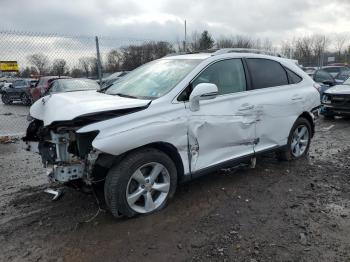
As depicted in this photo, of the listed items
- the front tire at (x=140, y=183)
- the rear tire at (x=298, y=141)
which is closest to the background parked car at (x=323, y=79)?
the rear tire at (x=298, y=141)

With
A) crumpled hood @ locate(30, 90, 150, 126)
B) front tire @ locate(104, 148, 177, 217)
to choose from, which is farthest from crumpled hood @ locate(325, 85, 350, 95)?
crumpled hood @ locate(30, 90, 150, 126)

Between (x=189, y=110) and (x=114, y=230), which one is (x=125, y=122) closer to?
(x=189, y=110)

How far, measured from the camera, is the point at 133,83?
15.4 ft

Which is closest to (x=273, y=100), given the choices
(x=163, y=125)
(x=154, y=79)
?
(x=154, y=79)

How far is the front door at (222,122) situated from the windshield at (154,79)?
0.85ft

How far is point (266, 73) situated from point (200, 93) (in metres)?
1.74

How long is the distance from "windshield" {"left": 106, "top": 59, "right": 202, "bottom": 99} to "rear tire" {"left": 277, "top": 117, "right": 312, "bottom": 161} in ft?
7.46

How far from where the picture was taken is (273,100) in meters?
Result: 5.07

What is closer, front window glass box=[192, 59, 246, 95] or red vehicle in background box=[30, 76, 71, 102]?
front window glass box=[192, 59, 246, 95]

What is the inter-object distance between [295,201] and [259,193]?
0.47 metres

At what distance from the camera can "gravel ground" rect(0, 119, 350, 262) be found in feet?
10.5

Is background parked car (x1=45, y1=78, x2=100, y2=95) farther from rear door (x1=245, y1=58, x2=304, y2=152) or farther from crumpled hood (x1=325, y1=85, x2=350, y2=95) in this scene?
rear door (x1=245, y1=58, x2=304, y2=152)

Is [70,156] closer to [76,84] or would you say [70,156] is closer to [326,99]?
[326,99]

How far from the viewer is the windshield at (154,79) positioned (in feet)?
13.7
